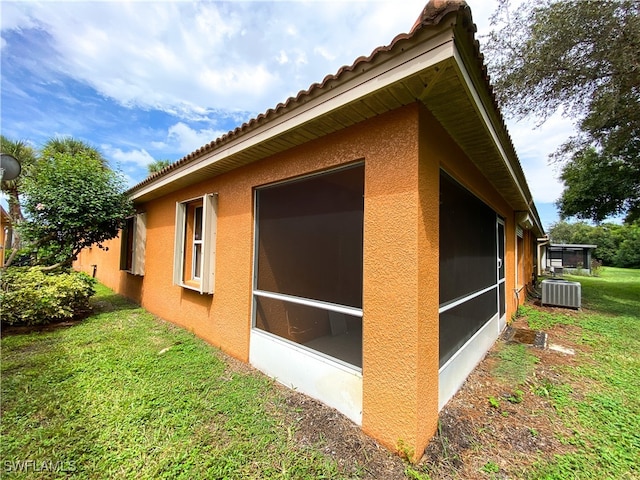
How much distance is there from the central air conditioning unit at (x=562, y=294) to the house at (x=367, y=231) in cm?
525

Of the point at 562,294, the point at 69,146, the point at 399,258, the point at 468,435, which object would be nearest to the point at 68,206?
the point at 399,258

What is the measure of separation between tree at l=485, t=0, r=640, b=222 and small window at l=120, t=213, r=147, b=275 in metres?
11.3

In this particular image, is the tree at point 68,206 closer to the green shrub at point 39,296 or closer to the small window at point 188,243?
the green shrub at point 39,296

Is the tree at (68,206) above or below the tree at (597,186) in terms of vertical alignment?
below

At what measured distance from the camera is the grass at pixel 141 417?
7.36ft

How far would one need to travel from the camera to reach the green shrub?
553 cm

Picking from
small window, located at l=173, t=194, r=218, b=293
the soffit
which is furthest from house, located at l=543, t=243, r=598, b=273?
small window, located at l=173, t=194, r=218, b=293

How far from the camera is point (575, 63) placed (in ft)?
24.0

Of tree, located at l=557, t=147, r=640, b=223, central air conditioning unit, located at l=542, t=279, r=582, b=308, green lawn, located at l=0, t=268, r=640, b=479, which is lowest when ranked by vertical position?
green lawn, located at l=0, t=268, r=640, b=479

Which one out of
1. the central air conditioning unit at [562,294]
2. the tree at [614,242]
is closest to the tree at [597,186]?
the central air conditioning unit at [562,294]

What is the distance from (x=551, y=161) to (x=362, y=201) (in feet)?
42.4

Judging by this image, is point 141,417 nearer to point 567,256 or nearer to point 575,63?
point 575,63

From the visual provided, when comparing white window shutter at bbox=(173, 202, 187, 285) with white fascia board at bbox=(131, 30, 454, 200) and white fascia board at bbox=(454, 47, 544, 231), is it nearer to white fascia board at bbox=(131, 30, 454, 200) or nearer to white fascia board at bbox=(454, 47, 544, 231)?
white fascia board at bbox=(131, 30, 454, 200)

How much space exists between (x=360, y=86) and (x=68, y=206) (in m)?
7.76
